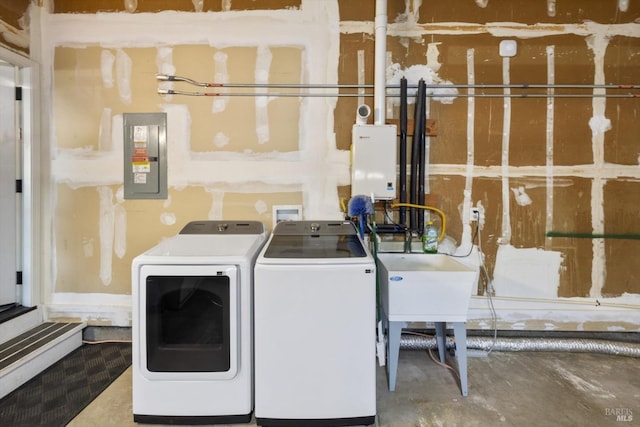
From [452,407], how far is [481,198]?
147 centimetres

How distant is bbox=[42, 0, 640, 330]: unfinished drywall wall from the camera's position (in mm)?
2463

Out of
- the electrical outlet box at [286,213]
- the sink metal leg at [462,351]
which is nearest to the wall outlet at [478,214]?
the sink metal leg at [462,351]

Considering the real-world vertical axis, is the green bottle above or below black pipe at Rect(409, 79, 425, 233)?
below

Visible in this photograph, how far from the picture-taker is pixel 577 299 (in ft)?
8.22

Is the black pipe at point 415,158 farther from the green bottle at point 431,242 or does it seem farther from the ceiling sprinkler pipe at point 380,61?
the ceiling sprinkler pipe at point 380,61

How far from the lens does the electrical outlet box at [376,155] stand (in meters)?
2.29

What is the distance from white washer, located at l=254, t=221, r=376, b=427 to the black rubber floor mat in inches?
42.4

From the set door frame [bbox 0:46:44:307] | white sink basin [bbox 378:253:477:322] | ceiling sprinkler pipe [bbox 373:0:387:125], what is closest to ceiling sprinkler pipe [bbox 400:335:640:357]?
white sink basin [bbox 378:253:477:322]

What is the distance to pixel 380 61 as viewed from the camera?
2350 millimetres

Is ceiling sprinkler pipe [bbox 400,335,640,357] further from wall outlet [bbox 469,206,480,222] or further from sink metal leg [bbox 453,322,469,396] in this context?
wall outlet [bbox 469,206,480,222]

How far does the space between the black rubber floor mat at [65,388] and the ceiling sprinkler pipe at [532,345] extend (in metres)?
1.97

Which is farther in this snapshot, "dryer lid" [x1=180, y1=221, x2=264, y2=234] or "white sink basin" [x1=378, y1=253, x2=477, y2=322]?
"dryer lid" [x1=180, y1=221, x2=264, y2=234]

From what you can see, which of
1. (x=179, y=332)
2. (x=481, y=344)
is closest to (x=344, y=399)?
(x=179, y=332)

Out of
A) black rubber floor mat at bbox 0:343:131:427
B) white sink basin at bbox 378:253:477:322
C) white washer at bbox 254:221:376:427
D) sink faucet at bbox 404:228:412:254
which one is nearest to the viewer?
white washer at bbox 254:221:376:427
